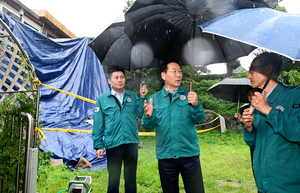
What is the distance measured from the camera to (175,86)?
2680 millimetres

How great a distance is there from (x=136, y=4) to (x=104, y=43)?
1.14m

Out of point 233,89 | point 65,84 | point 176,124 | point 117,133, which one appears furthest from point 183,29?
point 65,84

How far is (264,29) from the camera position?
5.67 feet

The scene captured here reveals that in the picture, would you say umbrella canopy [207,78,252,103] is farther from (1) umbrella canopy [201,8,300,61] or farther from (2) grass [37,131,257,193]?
(1) umbrella canopy [201,8,300,61]

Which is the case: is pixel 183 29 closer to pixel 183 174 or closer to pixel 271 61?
pixel 271 61

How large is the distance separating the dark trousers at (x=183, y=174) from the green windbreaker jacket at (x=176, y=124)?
0.08 m

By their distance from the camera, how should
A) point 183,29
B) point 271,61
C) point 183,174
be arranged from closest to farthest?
point 271,61, point 183,174, point 183,29

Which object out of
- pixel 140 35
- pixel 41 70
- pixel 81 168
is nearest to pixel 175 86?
pixel 140 35

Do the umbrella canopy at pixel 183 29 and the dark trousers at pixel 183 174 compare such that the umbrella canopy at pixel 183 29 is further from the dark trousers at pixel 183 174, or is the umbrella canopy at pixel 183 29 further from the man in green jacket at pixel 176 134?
the dark trousers at pixel 183 174

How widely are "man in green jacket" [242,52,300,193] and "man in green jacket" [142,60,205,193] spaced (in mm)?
671

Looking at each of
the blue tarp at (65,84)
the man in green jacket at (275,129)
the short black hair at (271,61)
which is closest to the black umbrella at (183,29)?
the short black hair at (271,61)

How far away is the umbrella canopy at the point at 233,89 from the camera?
15.8 feet

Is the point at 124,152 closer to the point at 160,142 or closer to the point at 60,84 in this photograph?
the point at 160,142

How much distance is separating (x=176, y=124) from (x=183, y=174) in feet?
1.73
